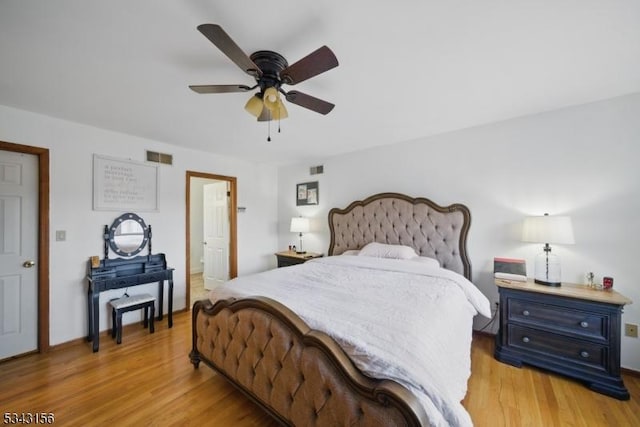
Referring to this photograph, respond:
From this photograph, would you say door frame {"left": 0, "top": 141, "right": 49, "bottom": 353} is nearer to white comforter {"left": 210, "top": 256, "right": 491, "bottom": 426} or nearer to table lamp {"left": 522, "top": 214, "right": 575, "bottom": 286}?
white comforter {"left": 210, "top": 256, "right": 491, "bottom": 426}

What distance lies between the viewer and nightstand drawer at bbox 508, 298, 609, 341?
6.48 ft

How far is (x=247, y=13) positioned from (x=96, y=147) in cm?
271

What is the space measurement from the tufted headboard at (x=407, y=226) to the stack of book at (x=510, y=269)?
311 mm

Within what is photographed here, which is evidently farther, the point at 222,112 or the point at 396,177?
the point at 396,177

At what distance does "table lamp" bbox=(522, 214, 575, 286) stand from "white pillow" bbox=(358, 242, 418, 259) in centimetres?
109

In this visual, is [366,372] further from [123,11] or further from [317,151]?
[317,151]

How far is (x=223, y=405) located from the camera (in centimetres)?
181

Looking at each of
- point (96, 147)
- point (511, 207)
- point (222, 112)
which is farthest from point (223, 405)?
point (511, 207)

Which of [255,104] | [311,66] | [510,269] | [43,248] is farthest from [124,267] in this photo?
[510,269]

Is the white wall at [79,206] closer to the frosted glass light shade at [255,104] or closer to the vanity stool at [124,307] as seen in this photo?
the vanity stool at [124,307]

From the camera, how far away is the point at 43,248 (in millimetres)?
2533

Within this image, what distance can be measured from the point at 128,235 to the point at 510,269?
4.37 m

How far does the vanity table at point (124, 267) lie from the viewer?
267cm

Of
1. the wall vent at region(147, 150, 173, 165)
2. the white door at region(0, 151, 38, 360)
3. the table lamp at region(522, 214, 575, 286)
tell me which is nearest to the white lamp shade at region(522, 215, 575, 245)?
the table lamp at region(522, 214, 575, 286)
